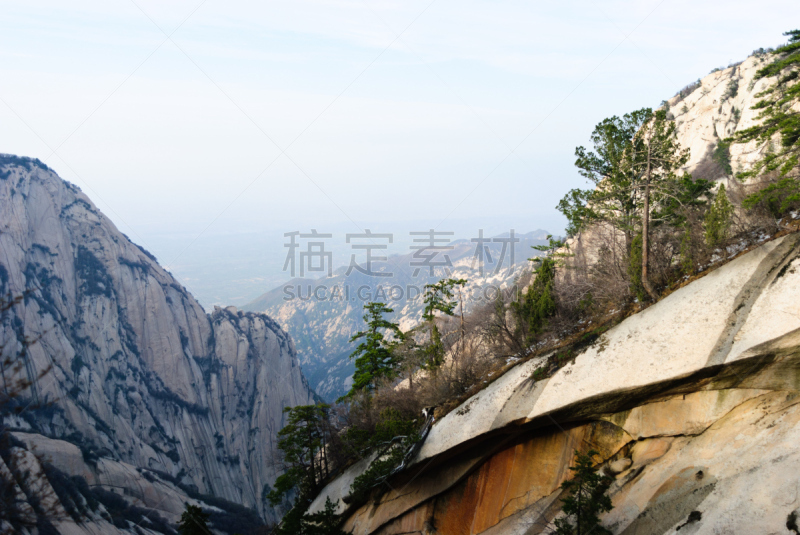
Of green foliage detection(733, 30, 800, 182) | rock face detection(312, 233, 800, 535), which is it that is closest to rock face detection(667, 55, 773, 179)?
green foliage detection(733, 30, 800, 182)

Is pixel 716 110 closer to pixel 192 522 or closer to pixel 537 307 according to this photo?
pixel 537 307

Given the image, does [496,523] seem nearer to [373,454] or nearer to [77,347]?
[373,454]

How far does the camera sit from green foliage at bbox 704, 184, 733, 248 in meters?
14.4

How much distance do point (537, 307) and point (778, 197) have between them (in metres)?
10.3

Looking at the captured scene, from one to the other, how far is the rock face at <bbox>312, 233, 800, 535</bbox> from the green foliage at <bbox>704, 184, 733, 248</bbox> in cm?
164

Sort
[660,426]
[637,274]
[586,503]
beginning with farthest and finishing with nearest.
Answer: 1. [637,274]
2. [660,426]
3. [586,503]

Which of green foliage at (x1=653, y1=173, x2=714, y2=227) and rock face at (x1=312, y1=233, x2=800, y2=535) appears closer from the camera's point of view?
rock face at (x1=312, y1=233, x2=800, y2=535)

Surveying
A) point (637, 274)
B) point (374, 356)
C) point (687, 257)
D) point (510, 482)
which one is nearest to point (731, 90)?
point (687, 257)

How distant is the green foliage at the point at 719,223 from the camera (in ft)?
47.1

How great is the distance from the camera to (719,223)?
14.5 m

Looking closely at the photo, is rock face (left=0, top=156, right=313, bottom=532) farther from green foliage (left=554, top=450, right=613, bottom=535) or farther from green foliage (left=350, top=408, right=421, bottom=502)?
green foliage (left=554, top=450, right=613, bottom=535)

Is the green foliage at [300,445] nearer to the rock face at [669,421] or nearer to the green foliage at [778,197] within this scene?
the rock face at [669,421]

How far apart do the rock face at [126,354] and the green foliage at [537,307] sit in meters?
59.3

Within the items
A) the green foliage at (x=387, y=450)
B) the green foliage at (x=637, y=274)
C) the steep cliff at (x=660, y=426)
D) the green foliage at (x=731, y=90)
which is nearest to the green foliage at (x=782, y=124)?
the steep cliff at (x=660, y=426)
